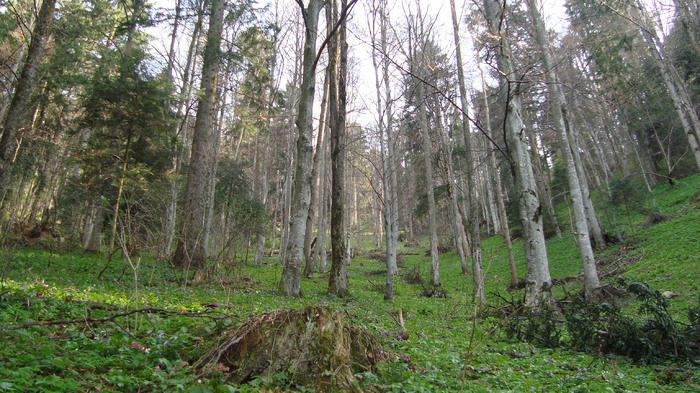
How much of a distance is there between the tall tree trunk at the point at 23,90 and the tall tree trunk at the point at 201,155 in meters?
3.92

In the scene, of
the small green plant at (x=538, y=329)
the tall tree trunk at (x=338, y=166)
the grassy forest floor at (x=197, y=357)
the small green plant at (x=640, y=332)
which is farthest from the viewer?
the tall tree trunk at (x=338, y=166)

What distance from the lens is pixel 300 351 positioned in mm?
2621

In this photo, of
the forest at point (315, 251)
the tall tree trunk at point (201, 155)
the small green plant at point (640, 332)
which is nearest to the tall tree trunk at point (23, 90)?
the forest at point (315, 251)

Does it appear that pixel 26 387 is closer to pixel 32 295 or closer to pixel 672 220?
pixel 32 295

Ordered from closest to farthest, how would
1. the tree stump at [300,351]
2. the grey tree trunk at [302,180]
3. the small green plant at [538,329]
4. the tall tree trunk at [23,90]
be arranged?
1. the tree stump at [300,351]
2. the small green plant at [538,329]
3. the tall tree trunk at [23,90]
4. the grey tree trunk at [302,180]

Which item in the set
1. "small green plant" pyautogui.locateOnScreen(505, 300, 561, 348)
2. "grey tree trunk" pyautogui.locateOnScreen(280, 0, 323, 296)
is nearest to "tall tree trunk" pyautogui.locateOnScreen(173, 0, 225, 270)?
"grey tree trunk" pyautogui.locateOnScreen(280, 0, 323, 296)

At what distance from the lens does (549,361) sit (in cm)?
376

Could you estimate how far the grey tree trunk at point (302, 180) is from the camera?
25.2 ft

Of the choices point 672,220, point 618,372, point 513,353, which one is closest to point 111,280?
point 513,353

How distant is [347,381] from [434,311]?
6146mm

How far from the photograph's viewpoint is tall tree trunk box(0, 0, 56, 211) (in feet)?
18.8

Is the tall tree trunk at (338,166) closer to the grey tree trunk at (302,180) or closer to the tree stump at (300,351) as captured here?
the grey tree trunk at (302,180)

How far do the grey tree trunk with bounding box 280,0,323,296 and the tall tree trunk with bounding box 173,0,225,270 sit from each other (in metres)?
2.97

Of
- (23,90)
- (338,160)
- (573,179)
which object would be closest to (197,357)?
(23,90)
